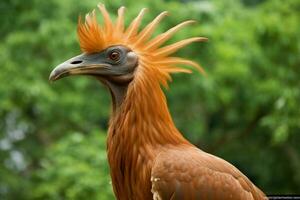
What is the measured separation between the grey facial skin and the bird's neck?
5cm

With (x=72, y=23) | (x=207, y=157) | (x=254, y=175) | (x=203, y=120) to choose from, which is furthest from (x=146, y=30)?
(x=254, y=175)

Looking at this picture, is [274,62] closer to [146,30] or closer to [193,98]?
[193,98]

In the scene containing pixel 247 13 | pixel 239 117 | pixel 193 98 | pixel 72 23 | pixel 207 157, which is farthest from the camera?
pixel 239 117

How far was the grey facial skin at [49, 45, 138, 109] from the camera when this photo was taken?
3756mm

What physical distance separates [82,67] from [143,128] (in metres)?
0.41

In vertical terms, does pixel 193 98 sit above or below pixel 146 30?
below

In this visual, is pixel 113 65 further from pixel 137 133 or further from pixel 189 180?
pixel 189 180

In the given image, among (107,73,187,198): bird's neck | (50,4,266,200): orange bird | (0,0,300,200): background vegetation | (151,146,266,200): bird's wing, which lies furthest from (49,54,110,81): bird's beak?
(0,0,300,200): background vegetation

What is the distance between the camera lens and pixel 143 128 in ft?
12.2

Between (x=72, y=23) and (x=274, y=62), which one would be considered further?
(x=274, y=62)

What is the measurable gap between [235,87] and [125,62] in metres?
5.34

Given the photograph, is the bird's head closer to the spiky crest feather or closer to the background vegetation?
the spiky crest feather

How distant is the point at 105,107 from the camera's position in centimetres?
845

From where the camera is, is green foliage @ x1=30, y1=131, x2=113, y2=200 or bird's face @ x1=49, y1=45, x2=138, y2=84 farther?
green foliage @ x1=30, y1=131, x2=113, y2=200
